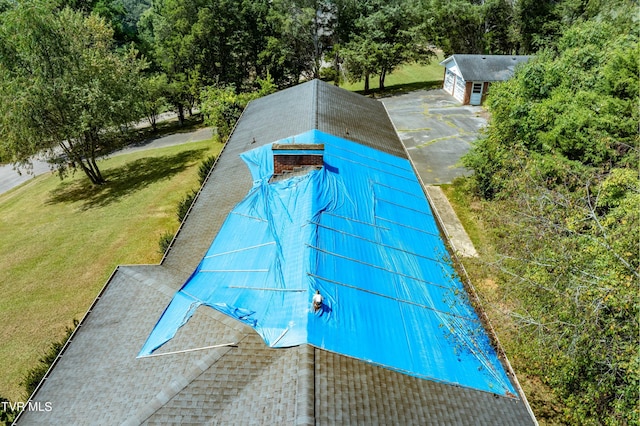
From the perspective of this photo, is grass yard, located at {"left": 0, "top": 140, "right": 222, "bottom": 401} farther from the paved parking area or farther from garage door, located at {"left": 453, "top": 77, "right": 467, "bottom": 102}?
garage door, located at {"left": 453, "top": 77, "right": 467, "bottom": 102}

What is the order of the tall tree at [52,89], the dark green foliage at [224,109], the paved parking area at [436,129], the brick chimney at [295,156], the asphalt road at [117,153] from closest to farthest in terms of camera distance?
1. the brick chimney at [295,156]
2. the tall tree at [52,89]
3. the paved parking area at [436,129]
4. the dark green foliage at [224,109]
5. the asphalt road at [117,153]

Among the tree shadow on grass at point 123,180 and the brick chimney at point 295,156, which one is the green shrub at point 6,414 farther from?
the tree shadow on grass at point 123,180

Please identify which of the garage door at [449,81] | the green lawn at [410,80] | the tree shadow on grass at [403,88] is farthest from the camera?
the green lawn at [410,80]

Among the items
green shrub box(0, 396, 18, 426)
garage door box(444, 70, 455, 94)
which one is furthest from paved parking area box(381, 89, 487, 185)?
green shrub box(0, 396, 18, 426)

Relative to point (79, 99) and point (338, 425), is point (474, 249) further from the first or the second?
point (79, 99)

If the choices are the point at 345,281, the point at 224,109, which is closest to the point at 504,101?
the point at 345,281

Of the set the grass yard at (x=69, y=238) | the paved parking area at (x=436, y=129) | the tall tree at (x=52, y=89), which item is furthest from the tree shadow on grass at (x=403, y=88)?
the tall tree at (x=52, y=89)
